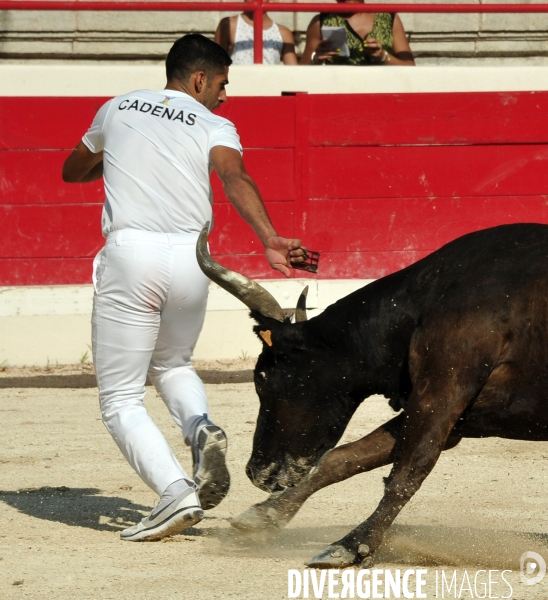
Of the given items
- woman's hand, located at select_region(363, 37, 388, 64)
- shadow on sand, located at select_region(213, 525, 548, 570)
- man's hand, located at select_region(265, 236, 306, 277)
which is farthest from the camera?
woman's hand, located at select_region(363, 37, 388, 64)

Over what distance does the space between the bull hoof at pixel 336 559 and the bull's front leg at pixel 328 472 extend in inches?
16.3

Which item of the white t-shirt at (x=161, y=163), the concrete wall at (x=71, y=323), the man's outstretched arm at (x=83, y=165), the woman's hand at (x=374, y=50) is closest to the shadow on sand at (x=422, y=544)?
the white t-shirt at (x=161, y=163)

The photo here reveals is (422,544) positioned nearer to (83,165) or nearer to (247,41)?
(83,165)

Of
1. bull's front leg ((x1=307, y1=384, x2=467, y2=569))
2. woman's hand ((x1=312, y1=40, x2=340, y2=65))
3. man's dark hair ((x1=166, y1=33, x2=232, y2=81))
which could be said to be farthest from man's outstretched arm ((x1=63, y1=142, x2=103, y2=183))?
woman's hand ((x1=312, y1=40, x2=340, y2=65))

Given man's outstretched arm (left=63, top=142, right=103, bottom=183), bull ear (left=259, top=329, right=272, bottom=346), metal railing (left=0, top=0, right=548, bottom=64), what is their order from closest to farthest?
bull ear (left=259, top=329, right=272, bottom=346) < man's outstretched arm (left=63, top=142, right=103, bottom=183) < metal railing (left=0, top=0, right=548, bottom=64)

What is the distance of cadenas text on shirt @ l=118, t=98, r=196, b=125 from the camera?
376cm

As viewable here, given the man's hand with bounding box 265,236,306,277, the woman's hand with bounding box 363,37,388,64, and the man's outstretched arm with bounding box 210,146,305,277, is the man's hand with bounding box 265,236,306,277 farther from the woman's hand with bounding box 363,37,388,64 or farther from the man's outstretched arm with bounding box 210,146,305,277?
the woman's hand with bounding box 363,37,388,64

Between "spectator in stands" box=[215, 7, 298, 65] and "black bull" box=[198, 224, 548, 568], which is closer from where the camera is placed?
"black bull" box=[198, 224, 548, 568]

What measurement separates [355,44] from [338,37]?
4.9 inches

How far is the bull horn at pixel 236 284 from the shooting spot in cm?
351

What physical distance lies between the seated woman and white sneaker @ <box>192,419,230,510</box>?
14.0 feet

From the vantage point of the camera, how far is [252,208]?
11.6 feet

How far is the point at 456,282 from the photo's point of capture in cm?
338

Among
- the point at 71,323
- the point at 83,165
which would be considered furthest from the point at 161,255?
the point at 71,323
